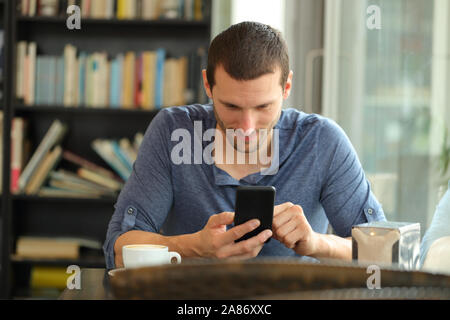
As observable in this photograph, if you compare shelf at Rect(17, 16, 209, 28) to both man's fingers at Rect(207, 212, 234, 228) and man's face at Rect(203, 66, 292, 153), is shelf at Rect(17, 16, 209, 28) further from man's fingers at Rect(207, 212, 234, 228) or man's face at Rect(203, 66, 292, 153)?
man's fingers at Rect(207, 212, 234, 228)

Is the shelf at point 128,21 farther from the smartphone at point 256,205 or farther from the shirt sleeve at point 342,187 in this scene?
the smartphone at point 256,205

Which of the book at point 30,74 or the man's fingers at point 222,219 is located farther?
the book at point 30,74

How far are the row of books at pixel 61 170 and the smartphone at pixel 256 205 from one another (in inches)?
72.0

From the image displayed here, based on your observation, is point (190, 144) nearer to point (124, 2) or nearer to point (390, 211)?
point (390, 211)

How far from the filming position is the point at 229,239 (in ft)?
3.74

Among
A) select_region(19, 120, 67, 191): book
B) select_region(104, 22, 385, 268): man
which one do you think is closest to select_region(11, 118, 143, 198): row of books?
select_region(19, 120, 67, 191): book

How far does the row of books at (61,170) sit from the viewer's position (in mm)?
2865

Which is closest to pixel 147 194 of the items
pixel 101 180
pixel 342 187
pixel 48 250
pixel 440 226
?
pixel 342 187

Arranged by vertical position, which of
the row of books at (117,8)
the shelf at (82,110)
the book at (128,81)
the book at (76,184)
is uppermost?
the row of books at (117,8)

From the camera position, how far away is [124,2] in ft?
9.46

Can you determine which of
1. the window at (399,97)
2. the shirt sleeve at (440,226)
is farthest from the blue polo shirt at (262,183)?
the window at (399,97)

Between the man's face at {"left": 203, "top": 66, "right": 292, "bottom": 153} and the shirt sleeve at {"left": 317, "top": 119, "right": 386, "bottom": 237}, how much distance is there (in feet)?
0.52

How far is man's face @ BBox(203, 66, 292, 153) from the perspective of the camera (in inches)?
55.2

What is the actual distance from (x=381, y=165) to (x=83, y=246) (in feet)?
4.94
